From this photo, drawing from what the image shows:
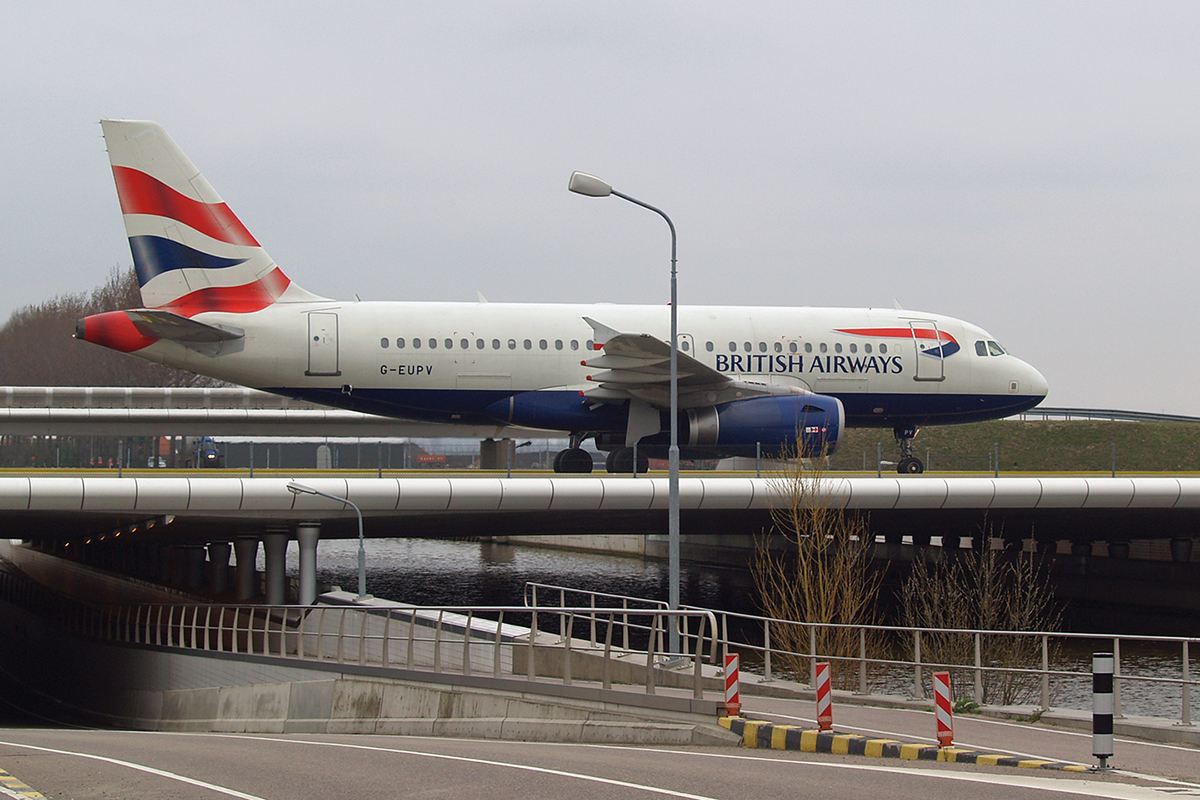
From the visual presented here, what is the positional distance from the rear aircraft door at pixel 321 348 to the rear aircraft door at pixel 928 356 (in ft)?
50.0

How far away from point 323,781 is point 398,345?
65.4 feet

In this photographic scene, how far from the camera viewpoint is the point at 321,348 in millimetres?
30047

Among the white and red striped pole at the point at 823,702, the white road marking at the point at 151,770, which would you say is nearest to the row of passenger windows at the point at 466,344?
the white road marking at the point at 151,770

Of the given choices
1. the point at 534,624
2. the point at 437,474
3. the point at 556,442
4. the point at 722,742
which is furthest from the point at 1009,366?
the point at 722,742

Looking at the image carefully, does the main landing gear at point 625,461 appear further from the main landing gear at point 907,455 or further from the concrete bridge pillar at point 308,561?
the concrete bridge pillar at point 308,561

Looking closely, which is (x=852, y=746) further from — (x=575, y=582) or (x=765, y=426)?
(x=575, y=582)

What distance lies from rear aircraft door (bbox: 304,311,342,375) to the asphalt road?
52.5ft

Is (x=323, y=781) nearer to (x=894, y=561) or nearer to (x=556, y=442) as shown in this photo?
(x=556, y=442)

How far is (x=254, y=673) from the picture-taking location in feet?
87.5

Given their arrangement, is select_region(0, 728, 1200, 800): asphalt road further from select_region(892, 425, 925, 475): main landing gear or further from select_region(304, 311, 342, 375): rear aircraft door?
select_region(892, 425, 925, 475): main landing gear

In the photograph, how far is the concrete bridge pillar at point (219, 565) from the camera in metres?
38.5

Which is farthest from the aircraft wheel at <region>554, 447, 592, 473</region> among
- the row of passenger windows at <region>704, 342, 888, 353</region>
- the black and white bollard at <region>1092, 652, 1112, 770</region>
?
the black and white bollard at <region>1092, 652, 1112, 770</region>

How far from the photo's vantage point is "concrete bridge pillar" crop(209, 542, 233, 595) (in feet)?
126

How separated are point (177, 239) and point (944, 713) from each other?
23953 millimetres
